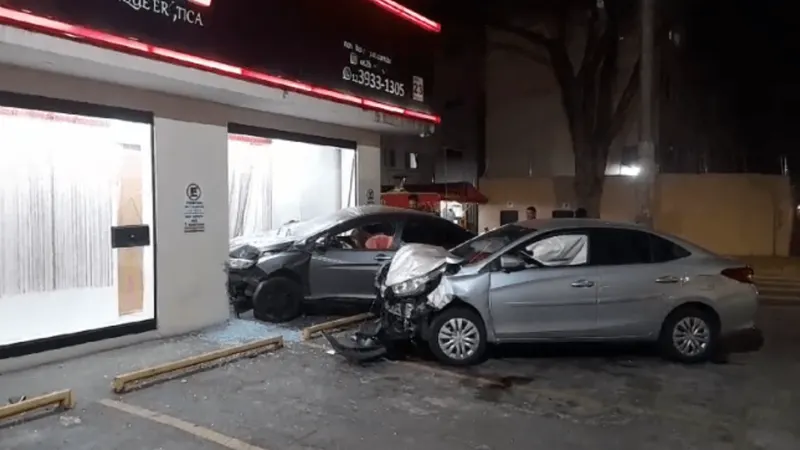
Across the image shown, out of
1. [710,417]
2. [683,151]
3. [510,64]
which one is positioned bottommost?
[710,417]

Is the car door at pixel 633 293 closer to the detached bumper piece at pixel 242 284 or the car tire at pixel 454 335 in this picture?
the car tire at pixel 454 335

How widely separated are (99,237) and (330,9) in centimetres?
492

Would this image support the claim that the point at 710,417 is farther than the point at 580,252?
No

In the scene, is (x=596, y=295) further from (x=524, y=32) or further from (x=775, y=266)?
(x=524, y=32)

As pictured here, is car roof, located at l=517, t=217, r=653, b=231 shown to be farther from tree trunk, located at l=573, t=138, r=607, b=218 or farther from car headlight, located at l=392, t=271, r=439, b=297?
tree trunk, located at l=573, t=138, r=607, b=218

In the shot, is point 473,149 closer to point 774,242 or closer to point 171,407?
point 774,242

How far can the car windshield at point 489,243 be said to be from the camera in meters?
8.46

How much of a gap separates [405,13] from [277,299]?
19.7ft

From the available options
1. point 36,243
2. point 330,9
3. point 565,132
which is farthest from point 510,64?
point 36,243

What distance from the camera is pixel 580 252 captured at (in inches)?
328

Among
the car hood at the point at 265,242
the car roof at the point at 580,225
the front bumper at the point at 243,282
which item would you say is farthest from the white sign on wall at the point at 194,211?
the car roof at the point at 580,225

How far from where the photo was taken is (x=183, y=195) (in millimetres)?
9523

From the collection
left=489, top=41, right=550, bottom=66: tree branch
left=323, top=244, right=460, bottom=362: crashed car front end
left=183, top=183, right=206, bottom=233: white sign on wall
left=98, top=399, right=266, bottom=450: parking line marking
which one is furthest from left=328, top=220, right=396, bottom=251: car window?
left=489, top=41, right=550, bottom=66: tree branch

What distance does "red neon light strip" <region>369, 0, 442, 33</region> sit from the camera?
12.4m
